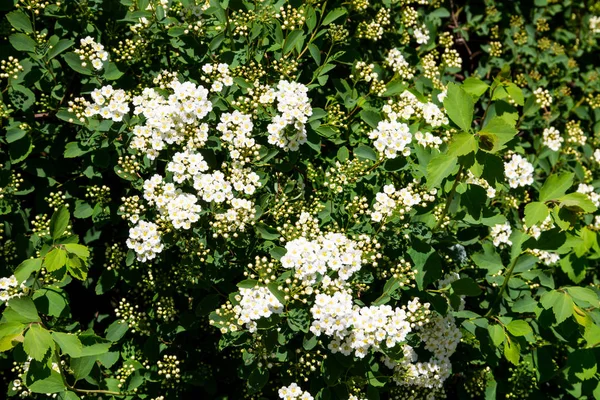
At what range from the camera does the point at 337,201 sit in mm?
3352

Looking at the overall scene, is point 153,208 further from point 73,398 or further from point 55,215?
point 73,398

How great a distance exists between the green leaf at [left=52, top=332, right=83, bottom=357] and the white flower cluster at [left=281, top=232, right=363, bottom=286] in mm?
991

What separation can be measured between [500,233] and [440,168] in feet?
3.98

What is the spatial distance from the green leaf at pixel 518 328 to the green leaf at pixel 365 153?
1.11m

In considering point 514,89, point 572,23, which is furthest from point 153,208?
point 572,23

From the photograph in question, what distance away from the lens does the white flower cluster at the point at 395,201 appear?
301 cm

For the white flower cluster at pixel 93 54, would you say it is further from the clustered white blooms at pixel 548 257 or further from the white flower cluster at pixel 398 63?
the clustered white blooms at pixel 548 257

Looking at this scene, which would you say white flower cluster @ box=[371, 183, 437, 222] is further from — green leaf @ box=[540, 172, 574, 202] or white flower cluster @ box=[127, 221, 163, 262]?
white flower cluster @ box=[127, 221, 163, 262]

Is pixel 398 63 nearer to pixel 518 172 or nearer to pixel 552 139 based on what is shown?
pixel 518 172

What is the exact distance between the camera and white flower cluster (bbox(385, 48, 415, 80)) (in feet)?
12.7

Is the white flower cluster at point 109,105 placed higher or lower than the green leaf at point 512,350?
higher

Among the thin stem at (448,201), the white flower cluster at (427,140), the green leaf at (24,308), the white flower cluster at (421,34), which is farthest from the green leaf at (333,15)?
the green leaf at (24,308)

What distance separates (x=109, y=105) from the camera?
3113 mm

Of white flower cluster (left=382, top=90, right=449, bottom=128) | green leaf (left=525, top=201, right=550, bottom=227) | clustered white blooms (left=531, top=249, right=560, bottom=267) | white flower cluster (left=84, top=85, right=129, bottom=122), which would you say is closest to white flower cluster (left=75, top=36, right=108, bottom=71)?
white flower cluster (left=84, top=85, right=129, bottom=122)
